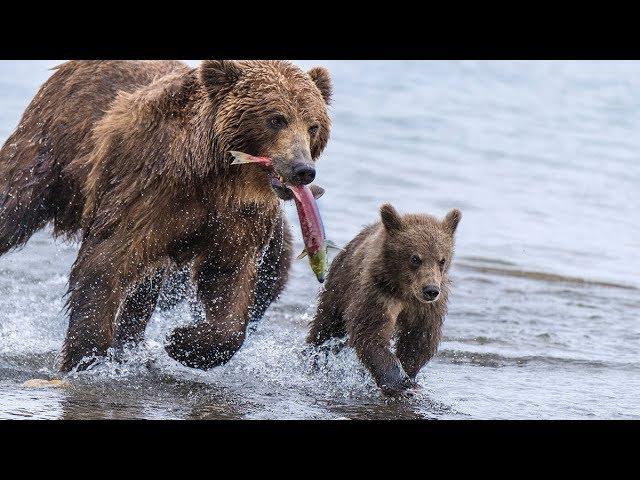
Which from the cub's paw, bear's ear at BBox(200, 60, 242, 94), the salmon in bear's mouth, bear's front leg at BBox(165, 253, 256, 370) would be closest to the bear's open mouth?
the salmon in bear's mouth

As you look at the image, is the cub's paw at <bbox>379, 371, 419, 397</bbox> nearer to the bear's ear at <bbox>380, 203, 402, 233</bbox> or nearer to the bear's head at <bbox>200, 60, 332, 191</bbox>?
the bear's ear at <bbox>380, 203, 402, 233</bbox>

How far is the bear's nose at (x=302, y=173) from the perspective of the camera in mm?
6078

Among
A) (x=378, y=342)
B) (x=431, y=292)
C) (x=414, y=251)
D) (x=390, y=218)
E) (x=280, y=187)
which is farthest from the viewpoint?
(x=390, y=218)

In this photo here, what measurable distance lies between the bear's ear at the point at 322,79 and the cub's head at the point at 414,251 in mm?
982

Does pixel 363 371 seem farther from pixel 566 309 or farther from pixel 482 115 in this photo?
pixel 482 115

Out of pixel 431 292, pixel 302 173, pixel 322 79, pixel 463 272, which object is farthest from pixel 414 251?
pixel 463 272

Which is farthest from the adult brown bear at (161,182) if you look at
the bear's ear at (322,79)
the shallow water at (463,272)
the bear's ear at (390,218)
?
the bear's ear at (390,218)

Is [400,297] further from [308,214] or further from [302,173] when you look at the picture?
[302,173]

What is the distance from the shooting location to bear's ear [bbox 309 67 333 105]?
6609 mm

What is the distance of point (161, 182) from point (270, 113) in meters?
0.76

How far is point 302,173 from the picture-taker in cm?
609

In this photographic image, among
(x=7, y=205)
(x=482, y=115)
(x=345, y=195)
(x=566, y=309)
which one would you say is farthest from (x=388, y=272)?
(x=482, y=115)

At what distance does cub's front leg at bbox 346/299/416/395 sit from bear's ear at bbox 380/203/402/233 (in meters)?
0.46

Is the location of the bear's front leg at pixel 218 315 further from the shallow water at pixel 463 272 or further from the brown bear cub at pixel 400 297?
the brown bear cub at pixel 400 297
